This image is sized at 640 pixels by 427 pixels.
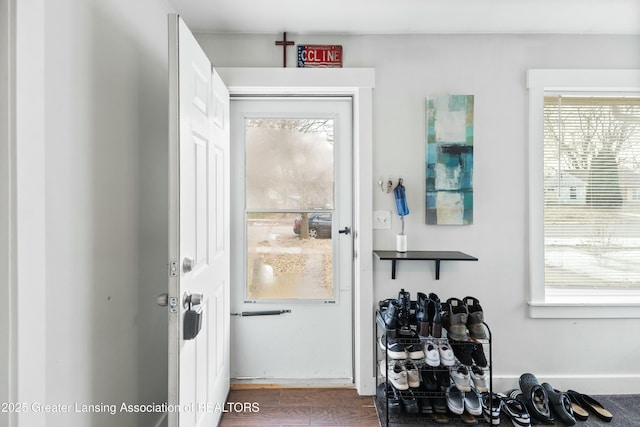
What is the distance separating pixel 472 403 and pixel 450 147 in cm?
149

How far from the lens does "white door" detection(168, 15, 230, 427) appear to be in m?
1.19

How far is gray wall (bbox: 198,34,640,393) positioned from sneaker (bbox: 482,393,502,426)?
0.76ft

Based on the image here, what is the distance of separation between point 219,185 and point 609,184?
246cm

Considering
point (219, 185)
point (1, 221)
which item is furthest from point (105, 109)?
point (219, 185)

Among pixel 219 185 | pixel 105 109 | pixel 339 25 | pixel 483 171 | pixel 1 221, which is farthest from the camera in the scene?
pixel 483 171

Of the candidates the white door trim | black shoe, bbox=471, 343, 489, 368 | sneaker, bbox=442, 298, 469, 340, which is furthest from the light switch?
the white door trim

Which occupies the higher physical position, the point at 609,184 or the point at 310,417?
the point at 609,184

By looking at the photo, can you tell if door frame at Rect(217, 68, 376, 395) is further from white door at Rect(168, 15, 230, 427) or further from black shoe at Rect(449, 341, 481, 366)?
black shoe at Rect(449, 341, 481, 366)

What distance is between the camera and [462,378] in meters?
1.83

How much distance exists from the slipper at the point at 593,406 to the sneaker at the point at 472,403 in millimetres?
712

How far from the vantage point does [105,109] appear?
3.98 feet

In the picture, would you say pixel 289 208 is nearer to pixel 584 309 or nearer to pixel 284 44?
pixel 284 44

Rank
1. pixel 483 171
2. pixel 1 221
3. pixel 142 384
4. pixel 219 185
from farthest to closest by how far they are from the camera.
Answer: pixel 483 171 < pixel 219 185 < pixel 142 384 < pixel 1 221

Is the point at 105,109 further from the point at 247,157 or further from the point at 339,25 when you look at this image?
the point at 339,25
